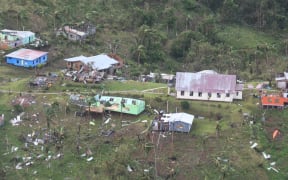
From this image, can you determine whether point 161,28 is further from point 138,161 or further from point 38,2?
point 138,161

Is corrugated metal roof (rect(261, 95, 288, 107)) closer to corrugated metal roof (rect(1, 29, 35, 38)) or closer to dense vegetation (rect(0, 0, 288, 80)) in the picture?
dense vegetation (rect(0, 0, 288, 80))

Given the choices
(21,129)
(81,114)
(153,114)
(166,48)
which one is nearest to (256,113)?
(153,114)

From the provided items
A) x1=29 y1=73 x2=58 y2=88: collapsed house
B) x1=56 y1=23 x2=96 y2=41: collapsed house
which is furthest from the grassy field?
x1=56 y1=23 x2=96 y2=41: collapsed house

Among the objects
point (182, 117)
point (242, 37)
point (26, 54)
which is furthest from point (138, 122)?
point (242, 37)

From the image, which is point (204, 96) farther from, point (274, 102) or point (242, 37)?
point (242, 37)

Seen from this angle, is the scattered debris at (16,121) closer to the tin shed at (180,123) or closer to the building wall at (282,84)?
the tin shed at (180,123)

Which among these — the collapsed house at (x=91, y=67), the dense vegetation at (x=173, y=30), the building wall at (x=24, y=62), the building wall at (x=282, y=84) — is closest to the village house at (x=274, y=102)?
the building wall at (x=282, y=84)
